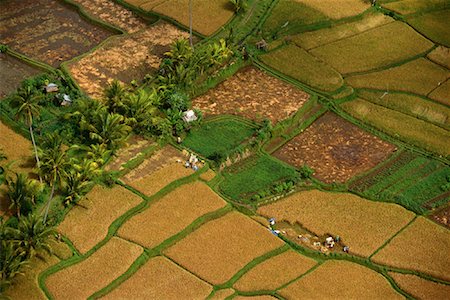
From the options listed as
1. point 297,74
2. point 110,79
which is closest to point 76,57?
point 110,79

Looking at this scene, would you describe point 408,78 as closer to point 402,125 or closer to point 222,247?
point 402,125

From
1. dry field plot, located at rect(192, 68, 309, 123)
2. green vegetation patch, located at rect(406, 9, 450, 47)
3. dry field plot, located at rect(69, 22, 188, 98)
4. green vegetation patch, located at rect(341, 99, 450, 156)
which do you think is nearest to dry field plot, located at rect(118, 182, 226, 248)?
dry field plot, located at rect(192, 68, 309, 123)

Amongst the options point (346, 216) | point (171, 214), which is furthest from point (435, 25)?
point (171, 214)

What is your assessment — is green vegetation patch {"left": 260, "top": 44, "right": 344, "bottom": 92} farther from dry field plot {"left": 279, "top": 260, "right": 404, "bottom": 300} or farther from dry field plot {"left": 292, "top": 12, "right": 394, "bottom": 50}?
dry field plot {"left": 279, "top": 260, "right": 404, "bottom": 300}

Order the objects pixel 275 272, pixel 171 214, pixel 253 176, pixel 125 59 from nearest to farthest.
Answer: pixel 275 272, pixel 171 214, pixel 253 176, pixel 125 59

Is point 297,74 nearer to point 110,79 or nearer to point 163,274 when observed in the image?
point 110,79

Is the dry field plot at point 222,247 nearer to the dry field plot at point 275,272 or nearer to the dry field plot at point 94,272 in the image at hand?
the dry field plot at point 275,272
